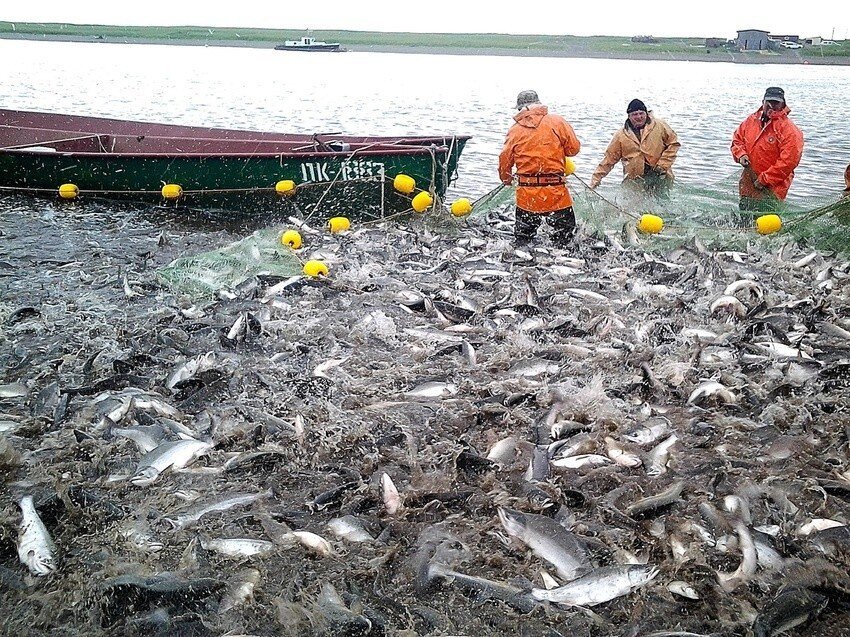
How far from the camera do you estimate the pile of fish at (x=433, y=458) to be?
346 cm

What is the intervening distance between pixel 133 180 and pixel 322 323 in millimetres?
7808

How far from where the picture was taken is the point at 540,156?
8430 millimetres

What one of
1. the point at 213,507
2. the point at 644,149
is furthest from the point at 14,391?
the point at 644,149

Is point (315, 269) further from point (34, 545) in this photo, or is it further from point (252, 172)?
point (252, 172)

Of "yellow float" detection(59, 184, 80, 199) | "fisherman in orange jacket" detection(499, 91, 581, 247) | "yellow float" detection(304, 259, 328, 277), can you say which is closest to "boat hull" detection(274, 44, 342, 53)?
"yellow float" detection(59, 184, 80, 199)

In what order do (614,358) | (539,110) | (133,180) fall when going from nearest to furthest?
1. (614,358)
2. (539,110)
3. (133,180)

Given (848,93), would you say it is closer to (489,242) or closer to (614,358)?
(489,242)

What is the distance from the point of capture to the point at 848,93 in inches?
1506

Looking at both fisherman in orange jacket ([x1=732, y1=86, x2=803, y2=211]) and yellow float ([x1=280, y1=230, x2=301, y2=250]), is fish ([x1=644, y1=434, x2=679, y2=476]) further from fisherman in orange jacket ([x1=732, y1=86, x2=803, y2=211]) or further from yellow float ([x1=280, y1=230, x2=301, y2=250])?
fisherman in orange jacket ([x1=732, y1=86, x2=803, y2=211])

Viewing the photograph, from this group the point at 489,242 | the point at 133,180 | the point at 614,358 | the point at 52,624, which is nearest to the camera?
the point at 52,624

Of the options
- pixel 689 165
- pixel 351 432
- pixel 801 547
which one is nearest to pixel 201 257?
pixel 351 432

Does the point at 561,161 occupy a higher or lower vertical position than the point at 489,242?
higher

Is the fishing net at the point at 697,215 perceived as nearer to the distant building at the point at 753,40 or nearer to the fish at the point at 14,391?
the fish at the point at 14,391

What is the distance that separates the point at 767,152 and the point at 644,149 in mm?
1592
